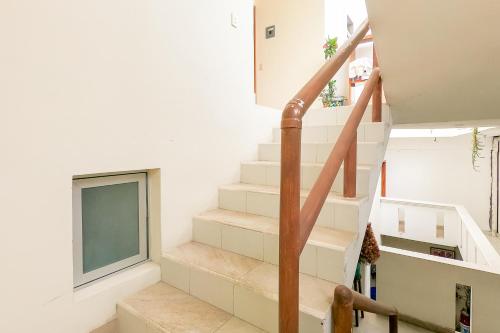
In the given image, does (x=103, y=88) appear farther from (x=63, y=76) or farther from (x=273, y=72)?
(x=273, y=72)

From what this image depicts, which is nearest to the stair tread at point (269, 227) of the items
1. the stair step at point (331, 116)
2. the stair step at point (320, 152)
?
the stair step at point (320, 152)

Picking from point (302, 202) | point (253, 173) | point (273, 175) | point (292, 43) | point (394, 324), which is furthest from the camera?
point (292, 43)

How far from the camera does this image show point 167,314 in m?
1.28

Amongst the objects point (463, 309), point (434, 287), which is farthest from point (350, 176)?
point (463, 309)

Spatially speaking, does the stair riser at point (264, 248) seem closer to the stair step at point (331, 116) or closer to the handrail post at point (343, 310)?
the handrail post at point (343, 310)

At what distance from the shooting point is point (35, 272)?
1124mm

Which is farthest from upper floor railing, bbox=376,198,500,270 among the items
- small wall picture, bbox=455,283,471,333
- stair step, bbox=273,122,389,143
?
stair step, bbox=273,122,389,143

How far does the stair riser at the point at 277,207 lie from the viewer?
143 centimetres

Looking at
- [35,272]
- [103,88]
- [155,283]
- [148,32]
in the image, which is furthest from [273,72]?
[35,272]

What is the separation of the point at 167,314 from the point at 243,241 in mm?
547

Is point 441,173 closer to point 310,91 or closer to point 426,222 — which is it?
point 426,222

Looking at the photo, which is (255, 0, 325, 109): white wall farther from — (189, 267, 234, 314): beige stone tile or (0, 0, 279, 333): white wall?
(189, 267, 234, 314): beige stone tile

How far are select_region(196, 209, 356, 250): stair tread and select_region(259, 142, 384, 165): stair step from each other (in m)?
0.62

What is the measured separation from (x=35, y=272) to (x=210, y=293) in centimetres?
79
